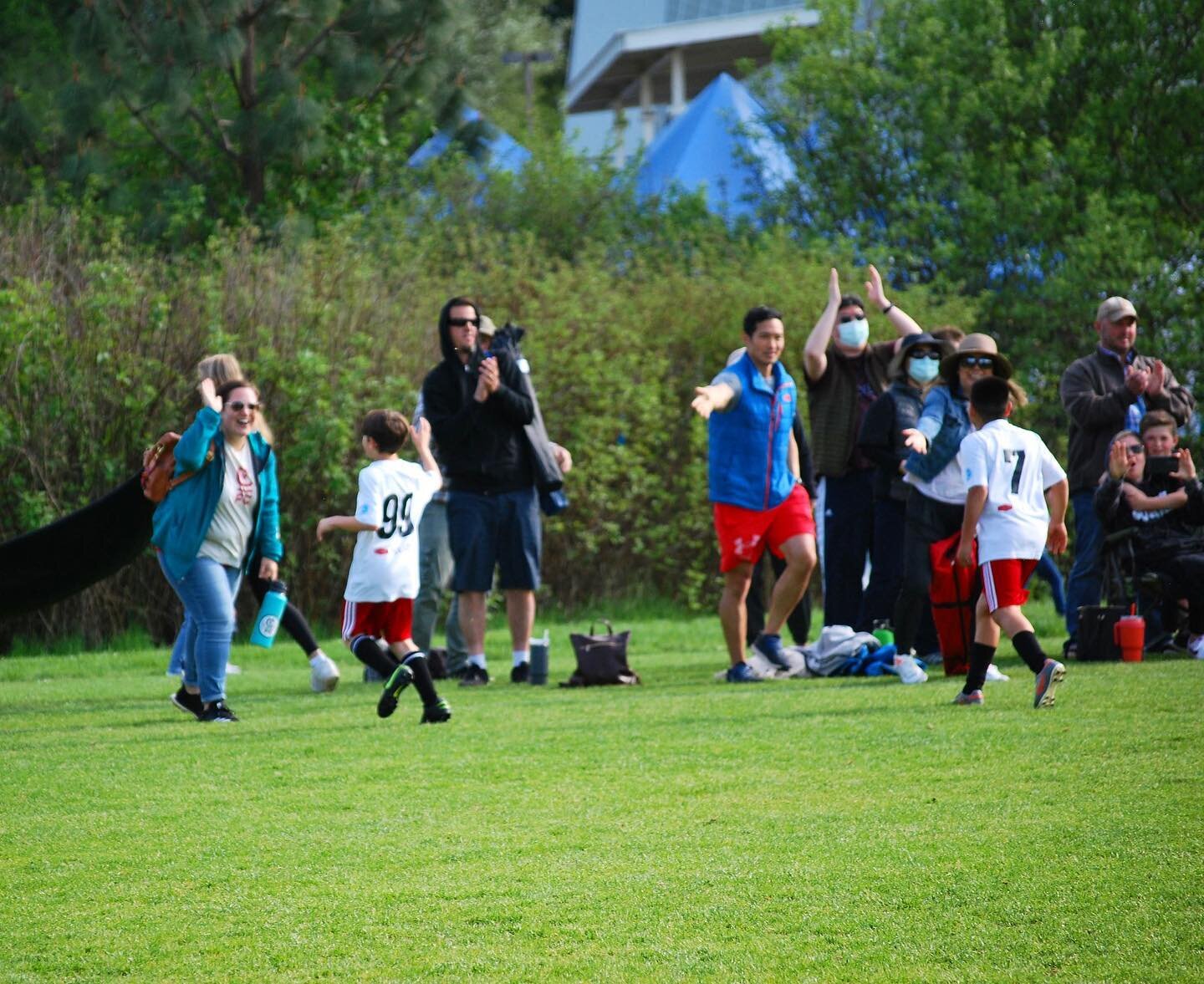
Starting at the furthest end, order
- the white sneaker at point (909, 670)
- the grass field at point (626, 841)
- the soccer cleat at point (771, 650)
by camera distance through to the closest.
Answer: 1. the soccer cleat at point (771, 650)
2. the white sneaker at point (909, 670)
3. the grass field at point (626, 841)

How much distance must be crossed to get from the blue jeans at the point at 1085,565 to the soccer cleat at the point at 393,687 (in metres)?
4.92

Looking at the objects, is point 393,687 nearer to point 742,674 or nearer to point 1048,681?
point 742,674

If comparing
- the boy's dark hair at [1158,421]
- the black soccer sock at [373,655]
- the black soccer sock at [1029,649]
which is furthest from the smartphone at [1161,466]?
the black soccer sock at [373,655]

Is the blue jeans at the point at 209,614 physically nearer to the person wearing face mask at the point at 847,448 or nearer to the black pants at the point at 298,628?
the black pants at the point at 298,628

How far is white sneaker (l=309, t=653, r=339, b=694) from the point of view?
10.4 meters

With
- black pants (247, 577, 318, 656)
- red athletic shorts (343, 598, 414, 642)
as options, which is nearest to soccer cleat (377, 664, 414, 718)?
red athletic shorts (343, 598, 414, 642)

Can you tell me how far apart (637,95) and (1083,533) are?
3468 centimetres

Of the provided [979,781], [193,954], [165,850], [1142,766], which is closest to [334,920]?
[193,954]

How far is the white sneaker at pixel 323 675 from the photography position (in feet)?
34.2

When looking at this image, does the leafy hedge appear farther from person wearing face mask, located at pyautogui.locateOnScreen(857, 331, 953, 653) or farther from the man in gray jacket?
the man in gray jacket

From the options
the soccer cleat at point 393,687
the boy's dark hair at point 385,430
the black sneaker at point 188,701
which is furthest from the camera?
the black sneaker at point 188,701

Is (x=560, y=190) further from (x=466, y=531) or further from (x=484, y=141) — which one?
(x=466, y=531)

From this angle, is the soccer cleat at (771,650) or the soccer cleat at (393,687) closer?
the soccer cleat at (393,687)

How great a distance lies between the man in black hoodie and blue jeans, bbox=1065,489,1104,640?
3.57 m
